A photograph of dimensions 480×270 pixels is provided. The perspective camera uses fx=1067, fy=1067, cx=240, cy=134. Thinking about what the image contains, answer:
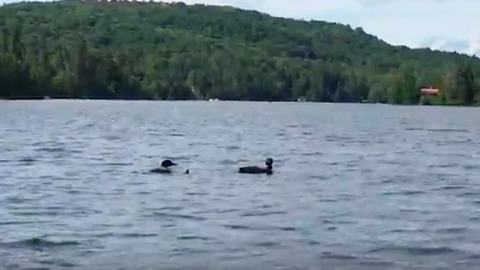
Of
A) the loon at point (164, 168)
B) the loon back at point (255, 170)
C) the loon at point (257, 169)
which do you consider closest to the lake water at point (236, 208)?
the loon at point (257, 169)

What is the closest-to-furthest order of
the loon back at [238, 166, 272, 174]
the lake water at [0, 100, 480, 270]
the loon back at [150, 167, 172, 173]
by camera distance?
1. the lake water at [0, 100, 480, 270]
2. the loon back at [238, 166, 272, 174]
3. the loon back at [150, 167, 172, 173]

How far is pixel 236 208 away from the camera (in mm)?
33938

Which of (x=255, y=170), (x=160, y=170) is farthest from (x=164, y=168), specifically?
(x=255, y=170)

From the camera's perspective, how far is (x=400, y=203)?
118ft

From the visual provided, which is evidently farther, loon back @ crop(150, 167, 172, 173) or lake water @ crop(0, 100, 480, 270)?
loon back @ crop(150, 167, 172, 173)

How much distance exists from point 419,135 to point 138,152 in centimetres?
3387

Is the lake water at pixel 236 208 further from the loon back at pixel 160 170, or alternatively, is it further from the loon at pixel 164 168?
the loon at pixel 164 168

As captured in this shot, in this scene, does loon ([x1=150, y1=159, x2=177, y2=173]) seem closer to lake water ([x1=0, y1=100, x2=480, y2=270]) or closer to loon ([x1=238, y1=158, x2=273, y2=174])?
lake water ([x1=0, y1=100, x2=480, y2=270])

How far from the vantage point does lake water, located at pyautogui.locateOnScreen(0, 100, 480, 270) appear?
24891 mm

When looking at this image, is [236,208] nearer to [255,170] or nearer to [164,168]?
[255,170]

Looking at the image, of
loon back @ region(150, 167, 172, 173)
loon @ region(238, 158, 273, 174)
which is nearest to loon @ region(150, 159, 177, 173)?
loon back @ region(150, 167, 172, 173)

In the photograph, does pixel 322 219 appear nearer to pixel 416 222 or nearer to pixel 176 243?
pixel 416 222

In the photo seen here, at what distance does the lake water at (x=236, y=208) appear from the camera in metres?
24.9

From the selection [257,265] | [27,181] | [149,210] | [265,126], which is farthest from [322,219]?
[265,126]
